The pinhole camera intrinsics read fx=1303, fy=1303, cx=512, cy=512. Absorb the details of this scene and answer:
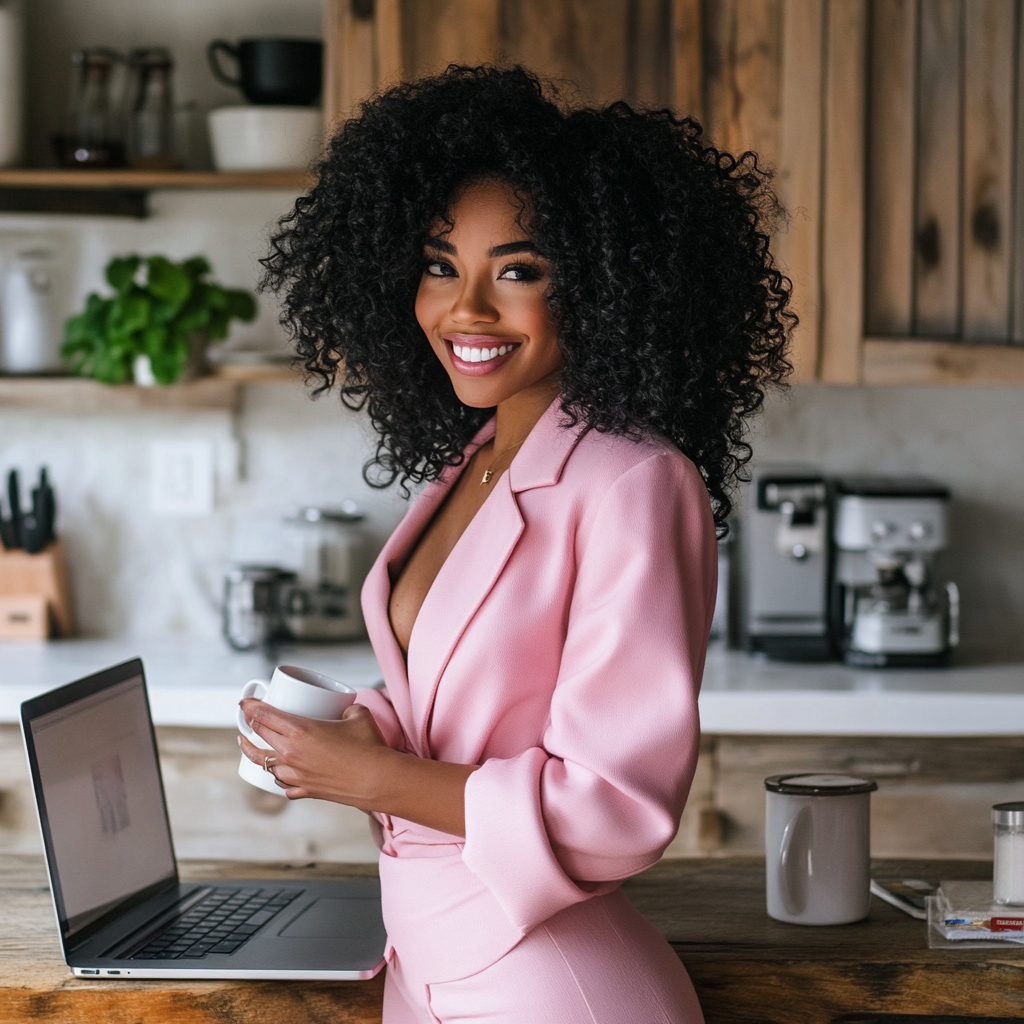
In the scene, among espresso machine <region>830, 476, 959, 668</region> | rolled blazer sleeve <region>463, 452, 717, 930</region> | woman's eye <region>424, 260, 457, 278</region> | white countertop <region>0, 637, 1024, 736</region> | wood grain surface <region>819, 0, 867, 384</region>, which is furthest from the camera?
espresso machine <region>830, 476, 959, 668</region>

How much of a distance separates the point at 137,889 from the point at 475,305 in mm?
628

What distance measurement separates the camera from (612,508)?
0.97 m

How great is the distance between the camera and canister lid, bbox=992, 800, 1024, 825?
1.17 meters

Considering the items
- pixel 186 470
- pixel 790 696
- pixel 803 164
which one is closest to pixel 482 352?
pixel 790 696

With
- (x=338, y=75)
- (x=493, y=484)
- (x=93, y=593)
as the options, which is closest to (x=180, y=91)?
(x=338, y=75)

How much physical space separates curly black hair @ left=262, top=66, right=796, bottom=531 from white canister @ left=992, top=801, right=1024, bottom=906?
37cm

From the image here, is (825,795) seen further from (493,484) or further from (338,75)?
(338,75)

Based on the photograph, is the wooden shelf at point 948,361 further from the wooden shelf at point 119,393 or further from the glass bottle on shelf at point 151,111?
the glass bottle on shelf at point 151,111

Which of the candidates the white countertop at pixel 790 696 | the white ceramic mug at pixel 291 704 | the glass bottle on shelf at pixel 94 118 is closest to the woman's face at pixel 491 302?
the white ceramic mug at pixel 291 704

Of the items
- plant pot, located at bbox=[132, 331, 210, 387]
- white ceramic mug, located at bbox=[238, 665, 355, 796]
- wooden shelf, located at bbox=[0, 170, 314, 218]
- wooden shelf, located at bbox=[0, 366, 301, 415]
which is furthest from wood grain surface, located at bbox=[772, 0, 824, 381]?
white ceramic mug, located at bbox=[238, 665, 355, 796]

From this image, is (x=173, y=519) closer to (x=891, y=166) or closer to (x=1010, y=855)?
(x=891, y=166)

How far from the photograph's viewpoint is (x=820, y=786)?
1189mm

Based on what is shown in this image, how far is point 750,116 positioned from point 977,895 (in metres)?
1.64

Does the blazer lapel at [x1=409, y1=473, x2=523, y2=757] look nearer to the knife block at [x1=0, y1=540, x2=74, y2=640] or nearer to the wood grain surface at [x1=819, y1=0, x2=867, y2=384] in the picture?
the wood grain surface at [x1=819, y1=0, x2=867, y2=384]
